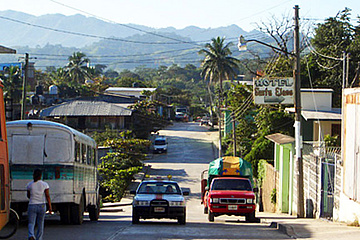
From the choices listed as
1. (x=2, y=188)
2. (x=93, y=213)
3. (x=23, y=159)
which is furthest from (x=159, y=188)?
(x=2, y=188)

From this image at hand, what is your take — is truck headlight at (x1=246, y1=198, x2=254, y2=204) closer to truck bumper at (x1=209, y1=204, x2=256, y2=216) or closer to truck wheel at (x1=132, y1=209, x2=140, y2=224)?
truck bumper at (x1=209, y1=204, x2=256, y2=216)

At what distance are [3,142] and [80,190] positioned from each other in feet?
17.2

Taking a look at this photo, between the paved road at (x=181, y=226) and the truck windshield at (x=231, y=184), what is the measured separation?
4.56 feet

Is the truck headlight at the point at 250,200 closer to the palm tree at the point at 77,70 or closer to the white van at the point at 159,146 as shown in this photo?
the white van at the point at 159,146

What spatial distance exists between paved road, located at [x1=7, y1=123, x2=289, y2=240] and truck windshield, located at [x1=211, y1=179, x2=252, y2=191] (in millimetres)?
1391

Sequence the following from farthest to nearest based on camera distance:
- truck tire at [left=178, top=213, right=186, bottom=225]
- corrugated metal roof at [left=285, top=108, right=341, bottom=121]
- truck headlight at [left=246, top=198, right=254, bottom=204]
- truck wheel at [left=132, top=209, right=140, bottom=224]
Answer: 1. corrugated metal roof at [left=285, top=108, right=341, bottom=121]
2. truck headlight at [left=246, top=198, right=254, bottom=204]
3. truck tire at [left=178, top=213, right=186, bottom=225]
4. truck wheel at [left=132, top=209, right=140, bottom=224]

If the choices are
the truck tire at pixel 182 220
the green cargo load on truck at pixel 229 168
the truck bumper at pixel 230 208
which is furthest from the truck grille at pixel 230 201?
the green cargo load on truck at pixel 229 168

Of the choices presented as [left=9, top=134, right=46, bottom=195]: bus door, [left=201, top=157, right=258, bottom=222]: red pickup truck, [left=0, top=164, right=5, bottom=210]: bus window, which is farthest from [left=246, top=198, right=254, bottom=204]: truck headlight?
[left=0, top=164, right=5, bottom=210]: bus window

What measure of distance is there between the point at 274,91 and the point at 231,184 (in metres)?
4.72

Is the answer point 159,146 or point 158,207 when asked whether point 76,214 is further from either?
point 159,146

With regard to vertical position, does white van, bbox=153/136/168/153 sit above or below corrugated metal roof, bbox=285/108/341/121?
below

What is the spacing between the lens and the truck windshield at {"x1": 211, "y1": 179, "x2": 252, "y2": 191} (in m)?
21.0

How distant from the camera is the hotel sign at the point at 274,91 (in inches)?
875

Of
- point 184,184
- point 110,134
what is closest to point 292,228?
point 184,184
